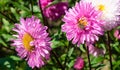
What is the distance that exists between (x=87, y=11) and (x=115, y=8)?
157 mm

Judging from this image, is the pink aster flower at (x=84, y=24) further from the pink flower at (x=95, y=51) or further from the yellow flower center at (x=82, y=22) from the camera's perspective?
the pink flower at (x=95, y=51)

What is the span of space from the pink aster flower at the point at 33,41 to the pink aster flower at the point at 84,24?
0.10m

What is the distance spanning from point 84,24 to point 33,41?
8.4 inches

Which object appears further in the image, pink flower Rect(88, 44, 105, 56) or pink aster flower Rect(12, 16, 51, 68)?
pink flower Rect(88, 44, 105, 56)

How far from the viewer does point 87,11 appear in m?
1.52

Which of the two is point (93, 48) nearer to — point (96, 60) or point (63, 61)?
point (96, 60)

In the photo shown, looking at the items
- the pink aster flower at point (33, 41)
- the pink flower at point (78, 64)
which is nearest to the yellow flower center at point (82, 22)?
the pink aster flower at point (33, 41)

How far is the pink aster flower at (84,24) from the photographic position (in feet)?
5.00

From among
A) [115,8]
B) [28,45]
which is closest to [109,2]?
[115,8]

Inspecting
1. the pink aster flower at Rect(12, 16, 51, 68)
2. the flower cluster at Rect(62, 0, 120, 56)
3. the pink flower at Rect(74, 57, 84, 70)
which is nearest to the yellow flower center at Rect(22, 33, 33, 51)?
the pink aster flower at Rect(12, 16, 51, 68)

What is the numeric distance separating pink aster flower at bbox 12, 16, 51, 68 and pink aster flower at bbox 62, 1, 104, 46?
0.33 ft

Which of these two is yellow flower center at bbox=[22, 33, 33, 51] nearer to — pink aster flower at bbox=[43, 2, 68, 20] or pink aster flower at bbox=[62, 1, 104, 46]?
pink aster flower at bbox=[62, 1, 104, 46]

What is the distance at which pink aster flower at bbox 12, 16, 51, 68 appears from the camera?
1.54 meters

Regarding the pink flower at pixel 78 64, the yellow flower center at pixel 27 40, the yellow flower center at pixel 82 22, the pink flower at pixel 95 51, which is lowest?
the pink flower at pixel 78 64
